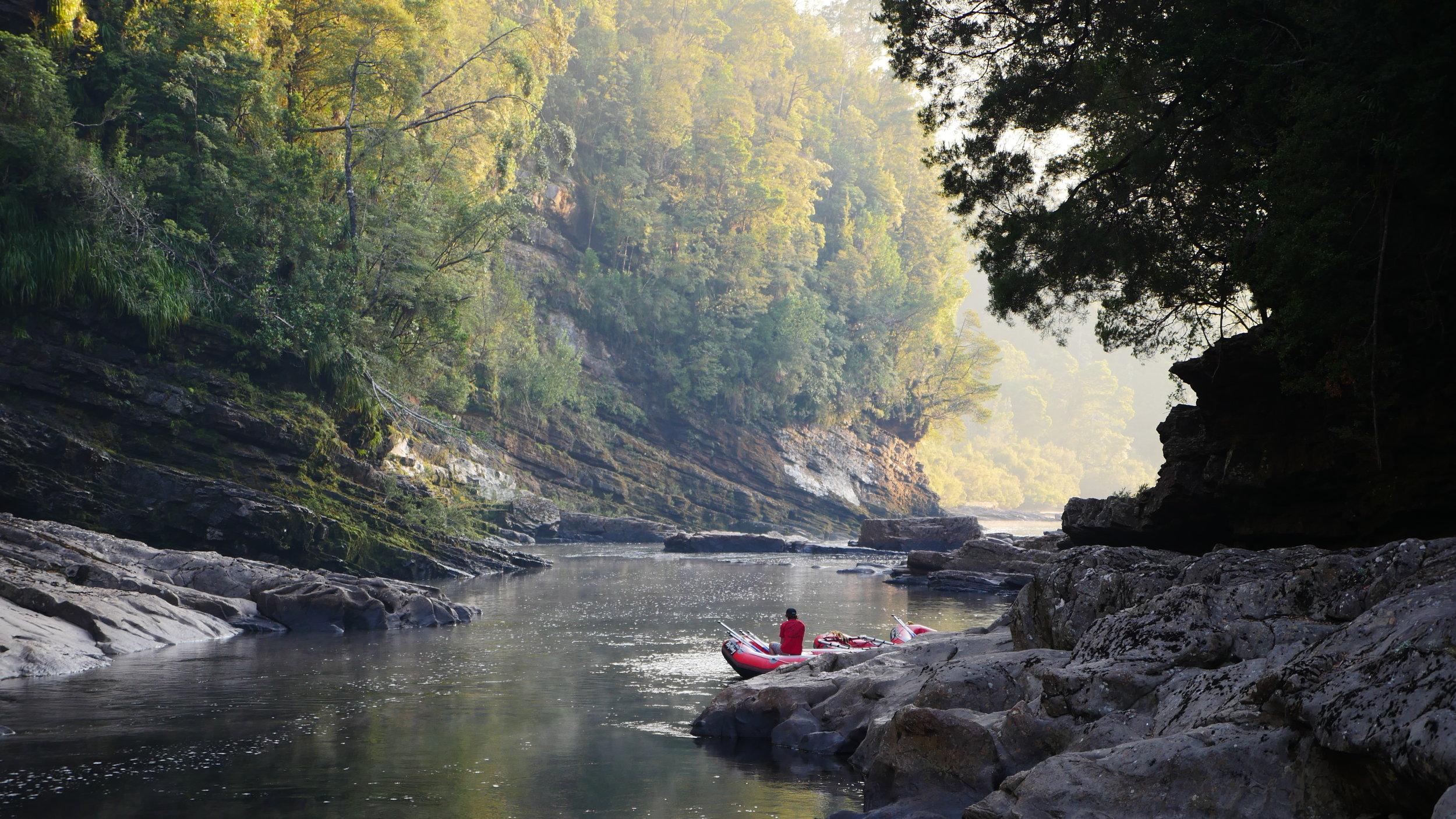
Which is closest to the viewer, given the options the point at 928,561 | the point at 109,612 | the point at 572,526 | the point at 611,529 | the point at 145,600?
the point at 109,612

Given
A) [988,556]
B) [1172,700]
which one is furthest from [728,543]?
[1172,700]

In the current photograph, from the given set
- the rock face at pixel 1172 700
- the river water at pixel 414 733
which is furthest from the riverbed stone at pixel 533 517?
the rock face at pixel 1172 700

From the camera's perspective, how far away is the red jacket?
16203 mm

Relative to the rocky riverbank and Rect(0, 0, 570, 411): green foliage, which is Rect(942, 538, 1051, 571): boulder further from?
Rect(0, 0, 570, 411): green foliage

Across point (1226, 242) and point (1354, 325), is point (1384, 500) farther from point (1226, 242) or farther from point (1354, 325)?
point (1226, 242)

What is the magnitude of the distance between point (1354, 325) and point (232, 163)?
27.3 meters

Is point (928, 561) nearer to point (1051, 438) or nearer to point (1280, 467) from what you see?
point (1280, 467)

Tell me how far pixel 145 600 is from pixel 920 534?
104 ft

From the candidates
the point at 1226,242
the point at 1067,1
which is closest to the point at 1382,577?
the point at 1226,242

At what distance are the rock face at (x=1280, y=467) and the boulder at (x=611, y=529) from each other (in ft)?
108

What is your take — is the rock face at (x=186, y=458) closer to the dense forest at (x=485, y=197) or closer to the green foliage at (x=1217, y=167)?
the dense forest at (x=485, y=197)

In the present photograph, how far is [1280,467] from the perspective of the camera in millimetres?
12570

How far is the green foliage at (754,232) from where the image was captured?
61.3m

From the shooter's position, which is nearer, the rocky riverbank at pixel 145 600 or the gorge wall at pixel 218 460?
the rocky riverbank at pixel 145 600
